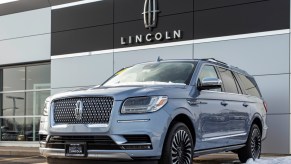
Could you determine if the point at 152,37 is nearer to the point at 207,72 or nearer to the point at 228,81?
the point at 228,81

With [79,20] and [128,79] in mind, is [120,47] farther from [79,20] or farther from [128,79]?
[128,79]

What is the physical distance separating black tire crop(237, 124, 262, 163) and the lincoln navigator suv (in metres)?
1.18

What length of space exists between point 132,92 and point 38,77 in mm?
14524

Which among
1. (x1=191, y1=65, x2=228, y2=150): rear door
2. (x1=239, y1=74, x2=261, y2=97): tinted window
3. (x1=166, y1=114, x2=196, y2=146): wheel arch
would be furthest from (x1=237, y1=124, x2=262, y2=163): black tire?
(x1=166, y1=114, x2=196, y2=146): wheel arch

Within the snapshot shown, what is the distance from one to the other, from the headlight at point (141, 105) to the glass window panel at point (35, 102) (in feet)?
45.8

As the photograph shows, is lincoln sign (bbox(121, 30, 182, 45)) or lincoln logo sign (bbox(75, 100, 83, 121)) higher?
lincoln sign (bbox(121, 30, 182, 45))

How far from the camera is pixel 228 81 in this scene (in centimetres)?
923

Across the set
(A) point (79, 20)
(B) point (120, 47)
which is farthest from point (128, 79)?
(A) point (79, 20)

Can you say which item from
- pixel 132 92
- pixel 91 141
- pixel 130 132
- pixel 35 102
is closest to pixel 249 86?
pixel 132 92

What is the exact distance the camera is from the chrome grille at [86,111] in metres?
6.57

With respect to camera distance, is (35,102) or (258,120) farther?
(35,102)

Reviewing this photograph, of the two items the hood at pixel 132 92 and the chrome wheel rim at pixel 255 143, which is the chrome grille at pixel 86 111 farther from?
the chrome wheel rim at pixel 255 143

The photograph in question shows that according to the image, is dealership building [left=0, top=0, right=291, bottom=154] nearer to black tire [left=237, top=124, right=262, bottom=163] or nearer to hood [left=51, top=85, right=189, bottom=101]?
black tire [left=237, top=124, right=262, bottom=163]

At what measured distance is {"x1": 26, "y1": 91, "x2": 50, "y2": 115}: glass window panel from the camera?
2018 cm
